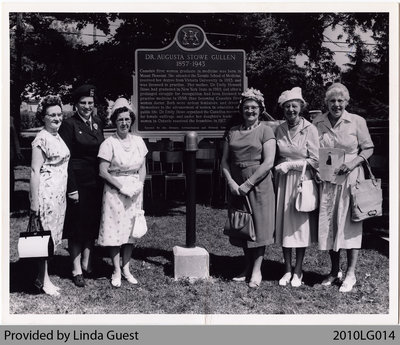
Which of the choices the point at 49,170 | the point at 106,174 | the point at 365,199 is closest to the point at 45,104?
the point at 49,170

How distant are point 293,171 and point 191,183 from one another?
45.9 inches

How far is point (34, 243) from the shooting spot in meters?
4.57

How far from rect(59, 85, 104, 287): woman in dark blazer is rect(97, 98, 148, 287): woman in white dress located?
17cm

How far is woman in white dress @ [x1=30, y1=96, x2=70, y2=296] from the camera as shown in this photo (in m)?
4.58

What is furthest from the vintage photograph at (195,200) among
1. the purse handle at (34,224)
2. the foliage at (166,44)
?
the foliage at (166,44)

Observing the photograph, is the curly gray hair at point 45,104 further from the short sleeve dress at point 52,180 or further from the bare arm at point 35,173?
the bare arm at point 35,173

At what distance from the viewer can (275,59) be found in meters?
8.26

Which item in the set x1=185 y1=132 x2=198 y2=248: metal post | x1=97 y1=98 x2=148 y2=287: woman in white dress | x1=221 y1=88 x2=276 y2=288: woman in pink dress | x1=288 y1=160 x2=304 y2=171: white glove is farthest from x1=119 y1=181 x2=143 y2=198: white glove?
x1=288 y1=160 x2=304 y2=171: white glove

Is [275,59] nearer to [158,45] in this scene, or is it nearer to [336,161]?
[158,45]

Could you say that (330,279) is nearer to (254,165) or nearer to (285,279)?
(285,279)

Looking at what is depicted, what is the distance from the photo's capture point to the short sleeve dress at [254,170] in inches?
192

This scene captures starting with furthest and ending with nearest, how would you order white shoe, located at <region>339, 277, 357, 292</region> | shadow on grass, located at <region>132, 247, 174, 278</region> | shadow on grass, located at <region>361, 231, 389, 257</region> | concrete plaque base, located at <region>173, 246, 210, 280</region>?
shadow on grass, located at <region>361, 231, 389, 257</region>
shadow on grass, located at <region>132, 247, 174, 278</region>
concrete plaque base, located at <region>173, 246, 210, 280</region>
white shoe, located at <region>339, 277, 357, 292</region>

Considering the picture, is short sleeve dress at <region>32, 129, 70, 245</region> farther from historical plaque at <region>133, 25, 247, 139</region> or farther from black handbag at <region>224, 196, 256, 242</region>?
black handbag at <region>224, 196, 256, 242</region>
